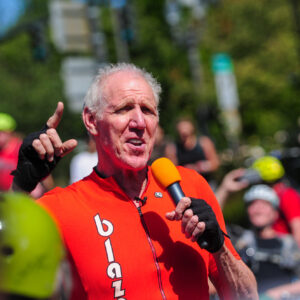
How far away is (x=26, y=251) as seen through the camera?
1.46 metres

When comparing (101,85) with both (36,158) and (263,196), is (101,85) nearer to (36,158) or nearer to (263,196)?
(36,158)

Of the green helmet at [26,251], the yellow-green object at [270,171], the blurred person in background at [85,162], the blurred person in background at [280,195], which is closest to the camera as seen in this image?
the green helmet at [26,251]

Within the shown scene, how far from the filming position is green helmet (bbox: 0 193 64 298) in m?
1.44

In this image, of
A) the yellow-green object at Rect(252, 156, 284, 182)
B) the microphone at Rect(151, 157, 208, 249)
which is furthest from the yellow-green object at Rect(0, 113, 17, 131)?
the microphone at Rect(151, 157, 208, 249)

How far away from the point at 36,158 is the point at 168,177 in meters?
0.57

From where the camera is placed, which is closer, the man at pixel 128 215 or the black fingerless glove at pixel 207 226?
the black fingerless glove at pixel 207 226

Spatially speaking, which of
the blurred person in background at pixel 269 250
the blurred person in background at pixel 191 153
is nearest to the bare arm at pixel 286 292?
the blurred person in background at pixel 269 250

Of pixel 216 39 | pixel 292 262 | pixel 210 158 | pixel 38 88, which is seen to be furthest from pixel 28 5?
pixel 292 262

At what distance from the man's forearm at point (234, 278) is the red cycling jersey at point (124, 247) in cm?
6

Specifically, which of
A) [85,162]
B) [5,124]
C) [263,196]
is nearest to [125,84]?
[263,196]

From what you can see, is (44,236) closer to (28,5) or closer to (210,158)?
(210,158)

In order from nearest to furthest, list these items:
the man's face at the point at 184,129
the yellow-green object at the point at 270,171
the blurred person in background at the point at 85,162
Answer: the yellow-green object at the point at 270,171 < the blurred person in background at the point at 85,162 < the man's face at the point at 184,129

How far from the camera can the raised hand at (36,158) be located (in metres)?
2.27

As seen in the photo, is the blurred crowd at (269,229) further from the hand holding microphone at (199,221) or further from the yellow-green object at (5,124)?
the hand holding microphone at (199,221)
